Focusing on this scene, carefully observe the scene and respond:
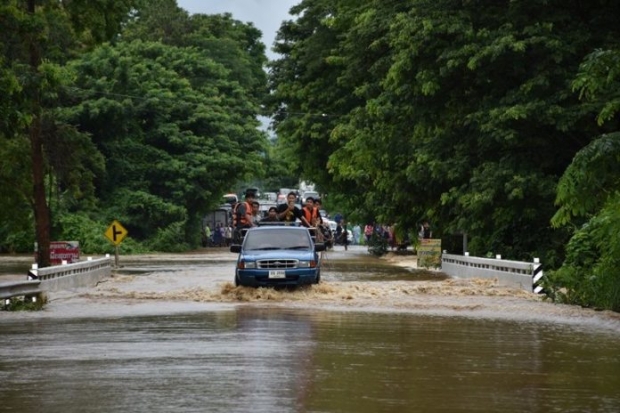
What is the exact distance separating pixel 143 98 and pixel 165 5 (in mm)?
29370

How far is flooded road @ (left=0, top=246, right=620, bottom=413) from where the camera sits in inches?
514

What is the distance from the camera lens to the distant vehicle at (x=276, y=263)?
95.3ft

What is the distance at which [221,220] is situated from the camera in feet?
318

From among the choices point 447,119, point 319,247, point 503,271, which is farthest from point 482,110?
point 319,247

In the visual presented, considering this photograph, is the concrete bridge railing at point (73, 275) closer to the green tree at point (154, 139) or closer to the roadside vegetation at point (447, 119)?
the roadside vegetation at point (447, 119)

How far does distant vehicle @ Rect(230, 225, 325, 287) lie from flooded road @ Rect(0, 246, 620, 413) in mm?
317

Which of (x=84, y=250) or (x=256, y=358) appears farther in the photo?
(x=84, y=250)

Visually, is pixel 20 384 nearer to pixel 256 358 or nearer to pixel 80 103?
pixel 256 358

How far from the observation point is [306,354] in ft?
56.0

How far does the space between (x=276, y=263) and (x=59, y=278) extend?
589 cm

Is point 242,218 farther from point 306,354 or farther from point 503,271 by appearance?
point 306,354

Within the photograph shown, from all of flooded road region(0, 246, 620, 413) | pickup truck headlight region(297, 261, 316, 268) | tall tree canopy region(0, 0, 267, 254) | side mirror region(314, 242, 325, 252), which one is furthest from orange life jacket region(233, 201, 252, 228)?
tall tree canopy region(0, 0, 267, 254)

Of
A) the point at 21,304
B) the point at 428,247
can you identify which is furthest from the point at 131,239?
the point at 21,304

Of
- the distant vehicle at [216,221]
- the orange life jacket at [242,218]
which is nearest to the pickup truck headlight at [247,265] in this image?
the orange life jacket at [242,218]
